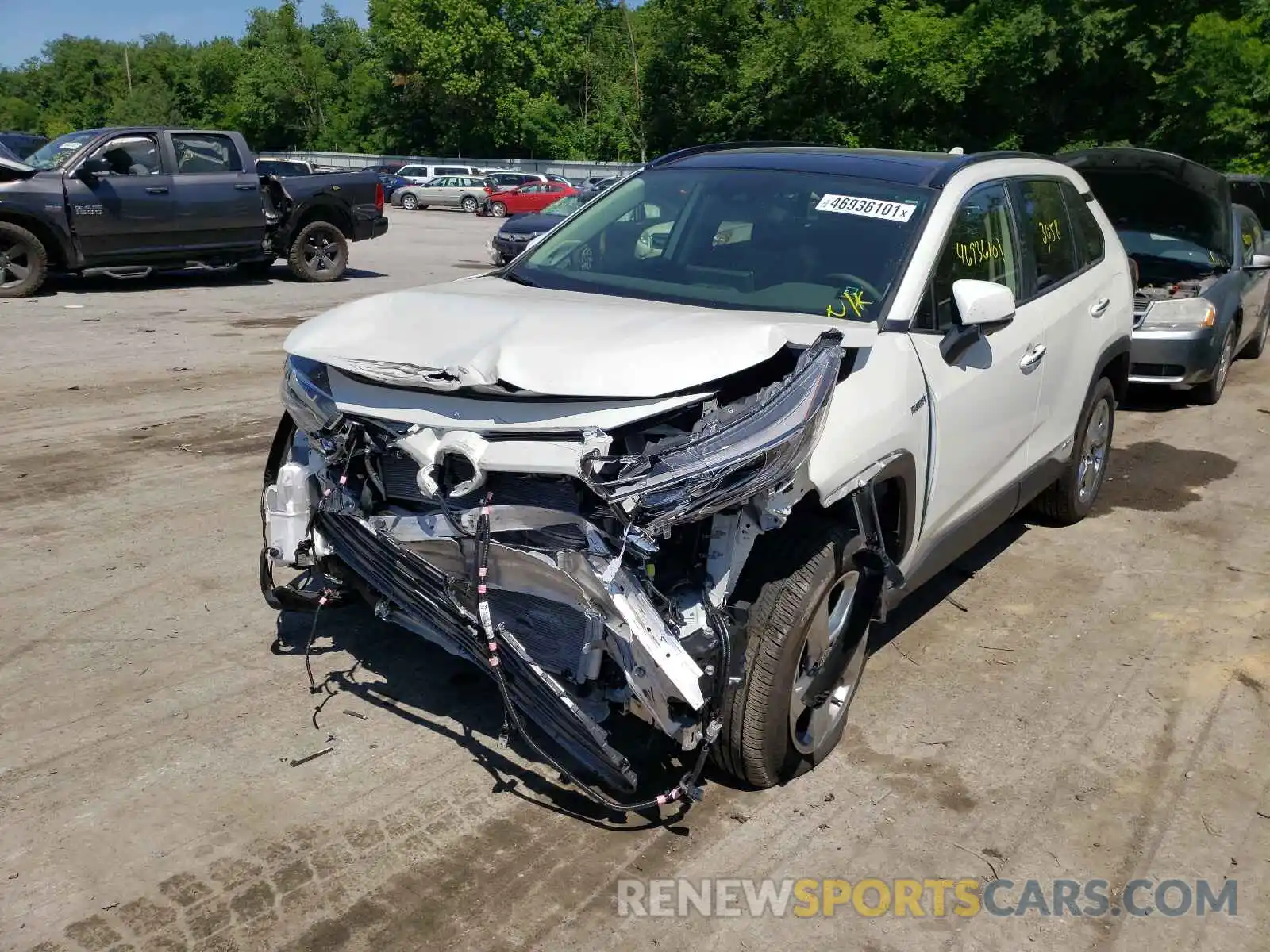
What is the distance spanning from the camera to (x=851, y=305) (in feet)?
14.1

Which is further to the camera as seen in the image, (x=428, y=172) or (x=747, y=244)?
(x=428, y=172)

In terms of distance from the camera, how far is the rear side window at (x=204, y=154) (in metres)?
14.8

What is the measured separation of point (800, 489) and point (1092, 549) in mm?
3441

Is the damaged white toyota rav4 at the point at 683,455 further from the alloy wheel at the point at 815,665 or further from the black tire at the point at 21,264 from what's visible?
the black tire at the point at 21,264

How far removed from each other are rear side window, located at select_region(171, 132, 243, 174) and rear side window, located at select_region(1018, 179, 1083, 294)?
39.3 feet

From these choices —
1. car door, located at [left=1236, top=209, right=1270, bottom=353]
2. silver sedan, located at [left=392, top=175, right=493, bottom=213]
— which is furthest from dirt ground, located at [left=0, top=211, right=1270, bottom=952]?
silver sedan, located at [left=392, top=175, right=493, bottom=213]

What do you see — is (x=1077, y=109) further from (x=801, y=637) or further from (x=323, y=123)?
(x=323, y=123)

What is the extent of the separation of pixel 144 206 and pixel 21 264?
159 centimetres

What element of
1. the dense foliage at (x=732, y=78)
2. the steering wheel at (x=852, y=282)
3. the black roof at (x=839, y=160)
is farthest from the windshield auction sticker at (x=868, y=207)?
the dense foliage at (x=732, y=78)

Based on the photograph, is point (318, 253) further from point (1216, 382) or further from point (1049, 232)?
point (1049, 232)

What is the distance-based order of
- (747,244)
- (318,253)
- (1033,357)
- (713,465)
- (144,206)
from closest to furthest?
(713,465) < (747,244) < (1033,357) < (144,206) < (318,253)

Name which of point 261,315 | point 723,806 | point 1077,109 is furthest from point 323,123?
point 723,806

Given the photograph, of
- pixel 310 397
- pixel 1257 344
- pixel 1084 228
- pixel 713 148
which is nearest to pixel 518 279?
pixel 713 148

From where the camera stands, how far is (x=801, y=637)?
357cm
